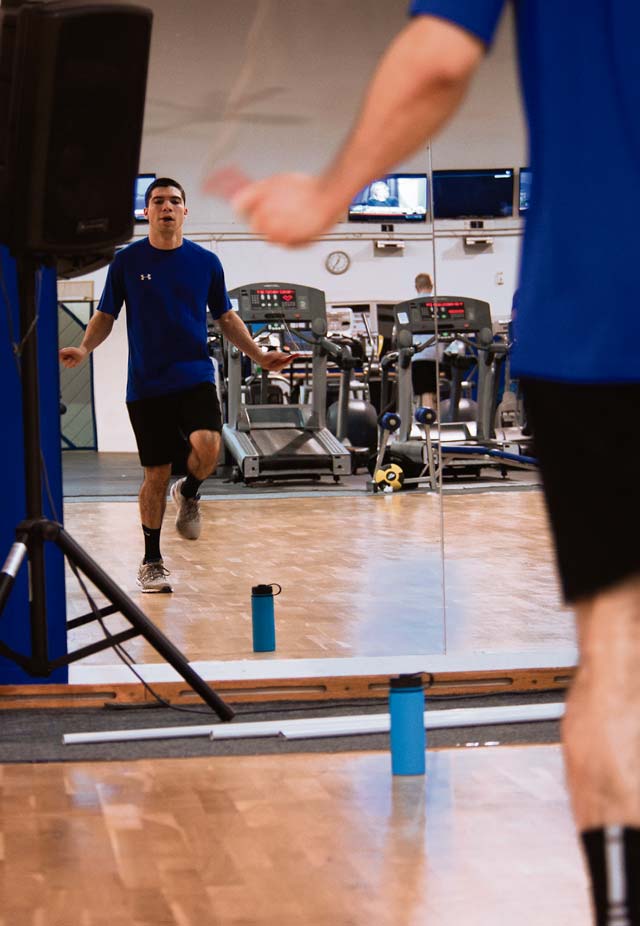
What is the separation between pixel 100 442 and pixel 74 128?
3.44 m

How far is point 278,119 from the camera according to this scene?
15.7 feet

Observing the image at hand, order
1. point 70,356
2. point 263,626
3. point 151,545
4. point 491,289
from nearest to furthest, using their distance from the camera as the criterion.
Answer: point 70,356, point 263,626, point 151,545, point 491,289

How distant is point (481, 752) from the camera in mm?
2787

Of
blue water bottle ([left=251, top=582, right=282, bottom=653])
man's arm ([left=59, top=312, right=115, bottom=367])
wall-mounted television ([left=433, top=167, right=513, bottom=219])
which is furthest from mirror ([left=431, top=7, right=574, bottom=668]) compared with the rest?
man's arm ([left=59, top=312, right=115, bottom=367])

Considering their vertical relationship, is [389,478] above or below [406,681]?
below

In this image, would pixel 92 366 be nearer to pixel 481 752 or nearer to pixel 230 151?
pixel 230 151

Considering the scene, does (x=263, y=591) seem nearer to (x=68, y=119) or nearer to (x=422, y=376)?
(x=68, y=119)

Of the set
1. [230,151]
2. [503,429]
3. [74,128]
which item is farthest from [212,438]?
[503,429]

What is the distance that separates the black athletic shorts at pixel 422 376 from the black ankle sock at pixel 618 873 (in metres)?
7.63

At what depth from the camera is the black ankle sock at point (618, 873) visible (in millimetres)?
948

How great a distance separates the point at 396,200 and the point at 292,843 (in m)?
2.71

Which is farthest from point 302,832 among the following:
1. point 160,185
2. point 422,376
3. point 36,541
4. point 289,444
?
point 289,444

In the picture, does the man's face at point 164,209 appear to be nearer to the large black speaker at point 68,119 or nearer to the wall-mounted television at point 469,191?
the wall-mounted television at point 469,191

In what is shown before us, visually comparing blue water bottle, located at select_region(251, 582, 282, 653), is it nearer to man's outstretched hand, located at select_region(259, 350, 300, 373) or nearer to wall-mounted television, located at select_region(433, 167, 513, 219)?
man's outstretched hand, located at select_region(259, 350, 300, 373)
